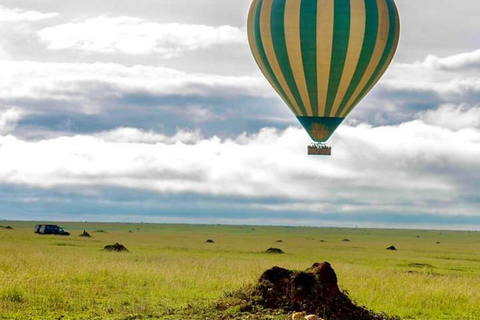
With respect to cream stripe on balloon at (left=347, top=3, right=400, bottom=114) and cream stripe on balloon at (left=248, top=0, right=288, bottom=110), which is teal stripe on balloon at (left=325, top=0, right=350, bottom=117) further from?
cream stripe on balloon at (left=248, top=0, right=288, bottom=110)

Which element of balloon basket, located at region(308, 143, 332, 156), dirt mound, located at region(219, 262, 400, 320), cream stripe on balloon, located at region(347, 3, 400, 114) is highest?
cream stripe on balloon, located at region(347, 3, 400, 114)

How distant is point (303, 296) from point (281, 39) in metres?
27.5

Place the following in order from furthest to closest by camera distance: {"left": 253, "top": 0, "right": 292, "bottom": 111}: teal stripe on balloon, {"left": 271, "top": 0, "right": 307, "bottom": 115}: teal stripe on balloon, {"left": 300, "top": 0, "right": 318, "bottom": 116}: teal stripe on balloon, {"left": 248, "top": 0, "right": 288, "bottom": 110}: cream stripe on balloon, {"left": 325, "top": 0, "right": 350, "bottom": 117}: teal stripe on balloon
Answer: {"left": 248, "top": 0, "right": 288, "bottom": 110}: cream stripe on balloon < {"left": 253, "top": 0, "right": 292, "bottom": 111}: teal stripe on balloon < {"left": 271, "top": 0, "right": 307, "bottom": 115}: teal stripe on balloon < {"left": 300, "top": 0, "right": 318, "bottom": 116}: teal stripe on balloon < {"left": 325, "top": 0, "right": 350, "bottom": 117}: teal stripe on balloon

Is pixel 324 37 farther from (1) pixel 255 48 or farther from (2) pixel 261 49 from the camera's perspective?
(1) pixel 255 48

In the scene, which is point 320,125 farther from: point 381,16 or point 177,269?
point 177,269

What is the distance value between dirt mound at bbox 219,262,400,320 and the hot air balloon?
25.5 m

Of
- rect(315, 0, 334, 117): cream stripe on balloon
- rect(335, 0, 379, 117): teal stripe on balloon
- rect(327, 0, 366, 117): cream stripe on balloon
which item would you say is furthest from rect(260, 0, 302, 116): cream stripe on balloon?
rect(335, 0, 379, 117): teal stripe on balloon

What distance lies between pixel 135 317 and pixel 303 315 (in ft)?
20.6

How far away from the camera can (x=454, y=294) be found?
1326 inches

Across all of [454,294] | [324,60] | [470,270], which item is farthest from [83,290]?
[470,270]

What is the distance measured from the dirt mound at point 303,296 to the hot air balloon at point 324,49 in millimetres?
25517

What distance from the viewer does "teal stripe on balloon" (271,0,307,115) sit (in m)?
47.2

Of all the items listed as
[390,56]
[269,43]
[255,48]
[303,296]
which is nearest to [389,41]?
[390,56]

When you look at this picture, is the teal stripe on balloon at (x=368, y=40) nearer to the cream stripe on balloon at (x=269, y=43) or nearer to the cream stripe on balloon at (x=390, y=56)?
the cream stripe on balloon at (x=390, y=56)
